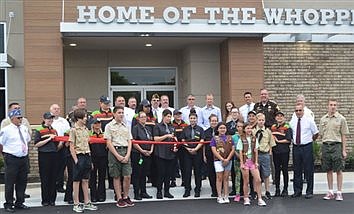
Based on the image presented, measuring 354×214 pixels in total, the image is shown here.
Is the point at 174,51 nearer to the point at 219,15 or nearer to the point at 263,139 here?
the point at 219,15

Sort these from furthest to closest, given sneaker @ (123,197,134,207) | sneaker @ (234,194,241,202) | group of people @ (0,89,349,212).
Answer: sneaker @ (234,194,241,202)
sneaker @ (123,197,134,207)
group of people @ (0,89,349,212)

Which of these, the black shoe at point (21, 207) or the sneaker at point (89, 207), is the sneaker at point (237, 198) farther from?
the black shoe at point (21, 207)

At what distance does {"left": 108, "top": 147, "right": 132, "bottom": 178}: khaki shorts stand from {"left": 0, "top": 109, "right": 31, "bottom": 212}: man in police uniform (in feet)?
5.41

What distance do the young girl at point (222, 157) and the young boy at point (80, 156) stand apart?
8.28ft

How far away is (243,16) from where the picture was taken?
14.2m

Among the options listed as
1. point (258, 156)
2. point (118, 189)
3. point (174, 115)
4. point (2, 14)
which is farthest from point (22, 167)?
point (2, 14)

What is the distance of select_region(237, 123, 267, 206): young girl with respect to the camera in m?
10.1

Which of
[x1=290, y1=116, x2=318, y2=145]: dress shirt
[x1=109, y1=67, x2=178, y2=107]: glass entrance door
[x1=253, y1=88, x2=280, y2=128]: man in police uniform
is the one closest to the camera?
[x1=290, y1=116, x2=318, y2=145]: dress shirt

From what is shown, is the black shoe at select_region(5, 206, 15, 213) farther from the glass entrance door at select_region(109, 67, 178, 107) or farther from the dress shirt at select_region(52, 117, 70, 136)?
the glass entrance door at select_region(109, 67, 178, 107)

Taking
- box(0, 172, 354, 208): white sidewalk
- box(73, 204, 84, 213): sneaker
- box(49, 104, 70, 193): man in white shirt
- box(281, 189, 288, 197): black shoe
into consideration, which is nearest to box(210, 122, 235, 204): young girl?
box(0, 172, 354, 208): white sidewalk

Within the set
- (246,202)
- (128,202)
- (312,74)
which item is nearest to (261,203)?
(246,202)

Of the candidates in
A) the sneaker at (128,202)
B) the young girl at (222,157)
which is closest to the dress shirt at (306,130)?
the young girl at (222,157)

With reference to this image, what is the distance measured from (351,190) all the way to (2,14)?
10.4m

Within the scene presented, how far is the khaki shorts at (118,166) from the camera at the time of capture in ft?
32.6
